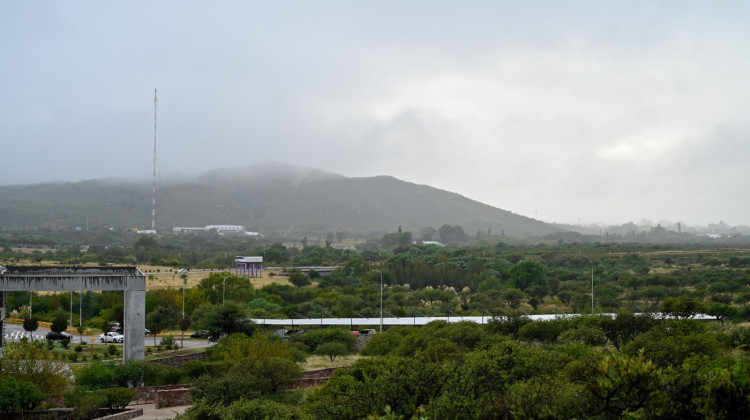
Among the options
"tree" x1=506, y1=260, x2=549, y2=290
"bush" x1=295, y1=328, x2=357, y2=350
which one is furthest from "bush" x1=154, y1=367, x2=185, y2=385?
"tree" x1=506, y1=260, x2=549, y2=290

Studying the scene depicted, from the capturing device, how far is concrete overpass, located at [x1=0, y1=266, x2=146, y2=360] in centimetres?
3491

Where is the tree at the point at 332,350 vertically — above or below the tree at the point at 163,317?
below

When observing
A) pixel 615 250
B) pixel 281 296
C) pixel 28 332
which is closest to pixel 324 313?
pixel 281 296

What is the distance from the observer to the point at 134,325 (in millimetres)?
36062

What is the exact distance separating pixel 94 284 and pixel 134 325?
9.20ft

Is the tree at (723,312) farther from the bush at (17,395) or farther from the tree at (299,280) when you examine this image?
the tree at (299,280)

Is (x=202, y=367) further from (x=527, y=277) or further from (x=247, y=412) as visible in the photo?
(x=527, y=277)

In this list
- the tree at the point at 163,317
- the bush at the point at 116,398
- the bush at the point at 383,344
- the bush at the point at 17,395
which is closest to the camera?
the bush at the point at 17,395

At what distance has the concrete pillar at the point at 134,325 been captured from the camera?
36062 millimetres

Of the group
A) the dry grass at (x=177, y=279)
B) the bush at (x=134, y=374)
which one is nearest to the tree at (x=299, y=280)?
the dry grass at (x=177, y=279)

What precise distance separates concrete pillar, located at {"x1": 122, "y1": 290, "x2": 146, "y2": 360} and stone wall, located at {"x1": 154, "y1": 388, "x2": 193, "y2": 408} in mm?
5731

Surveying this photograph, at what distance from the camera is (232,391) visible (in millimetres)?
28375

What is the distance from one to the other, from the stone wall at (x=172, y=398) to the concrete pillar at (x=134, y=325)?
5.73 m

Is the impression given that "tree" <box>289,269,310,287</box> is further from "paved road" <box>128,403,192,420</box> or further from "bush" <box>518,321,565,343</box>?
"paved road" <box>128,403,192,420</box>
